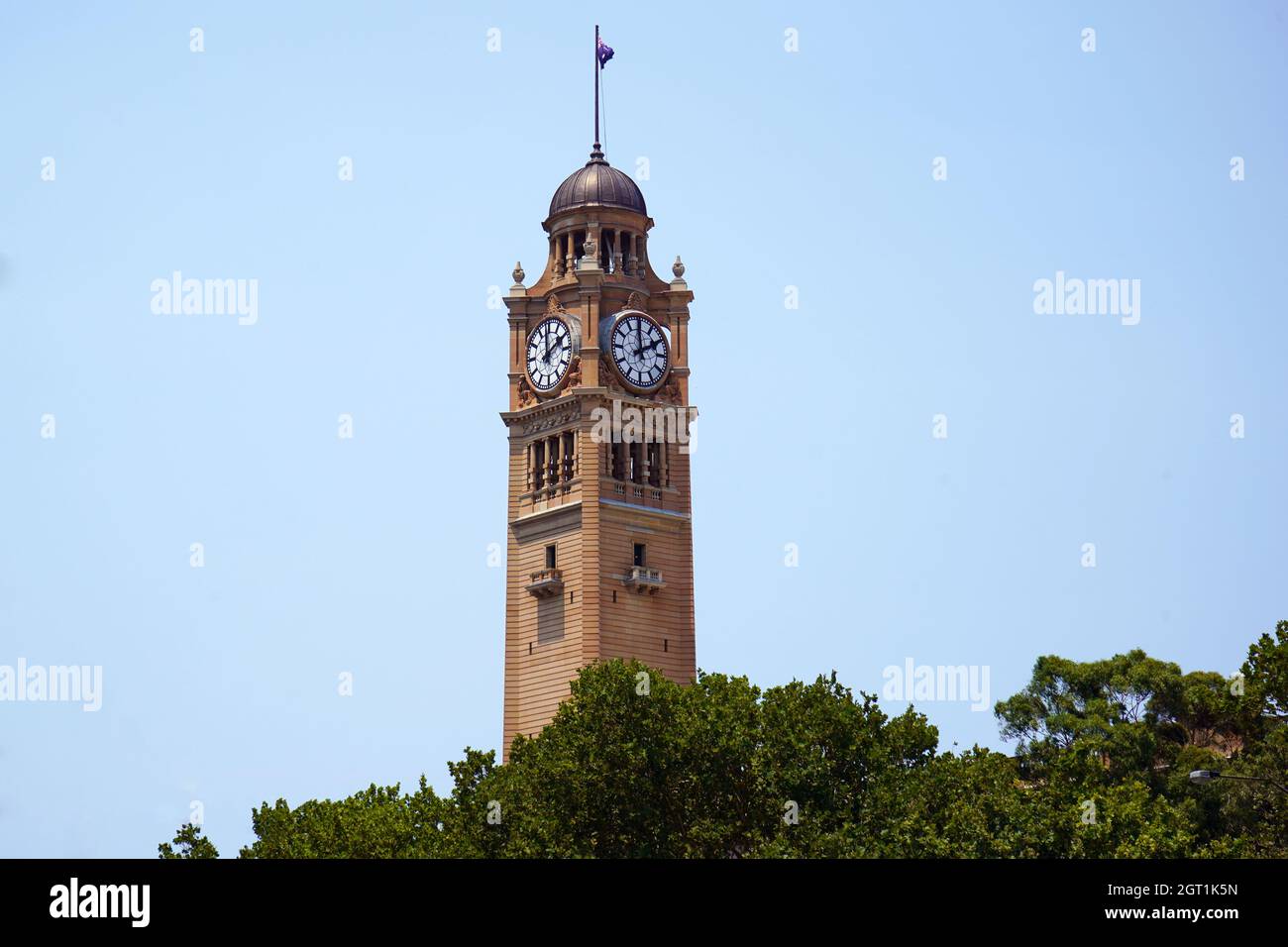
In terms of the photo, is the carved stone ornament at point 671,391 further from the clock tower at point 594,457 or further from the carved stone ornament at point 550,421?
the carved stone ornament at point 550,421

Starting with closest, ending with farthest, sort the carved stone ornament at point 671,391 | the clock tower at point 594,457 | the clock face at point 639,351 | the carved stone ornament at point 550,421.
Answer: the clock tower at point 594,457 → the carved stone ornament at point 550,421 → the clock face at point 639,351 → the carved stone ornament at point 671,391

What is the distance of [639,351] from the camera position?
445 ft

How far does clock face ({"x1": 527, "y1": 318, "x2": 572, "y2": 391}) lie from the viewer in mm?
135250

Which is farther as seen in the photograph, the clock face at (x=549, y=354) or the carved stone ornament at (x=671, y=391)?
the carved stone ornament at (x=671, y=391)

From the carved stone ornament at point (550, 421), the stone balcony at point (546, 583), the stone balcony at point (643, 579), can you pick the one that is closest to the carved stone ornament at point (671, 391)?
the carved stone ornament at point (550, 421)

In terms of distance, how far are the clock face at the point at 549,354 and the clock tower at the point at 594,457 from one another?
0.08 metres

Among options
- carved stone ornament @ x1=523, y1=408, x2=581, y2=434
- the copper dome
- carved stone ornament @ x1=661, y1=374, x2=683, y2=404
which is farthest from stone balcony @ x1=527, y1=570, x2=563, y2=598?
the copper dome

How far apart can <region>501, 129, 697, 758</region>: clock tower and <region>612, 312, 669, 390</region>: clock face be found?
80mm

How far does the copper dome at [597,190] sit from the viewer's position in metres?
138
